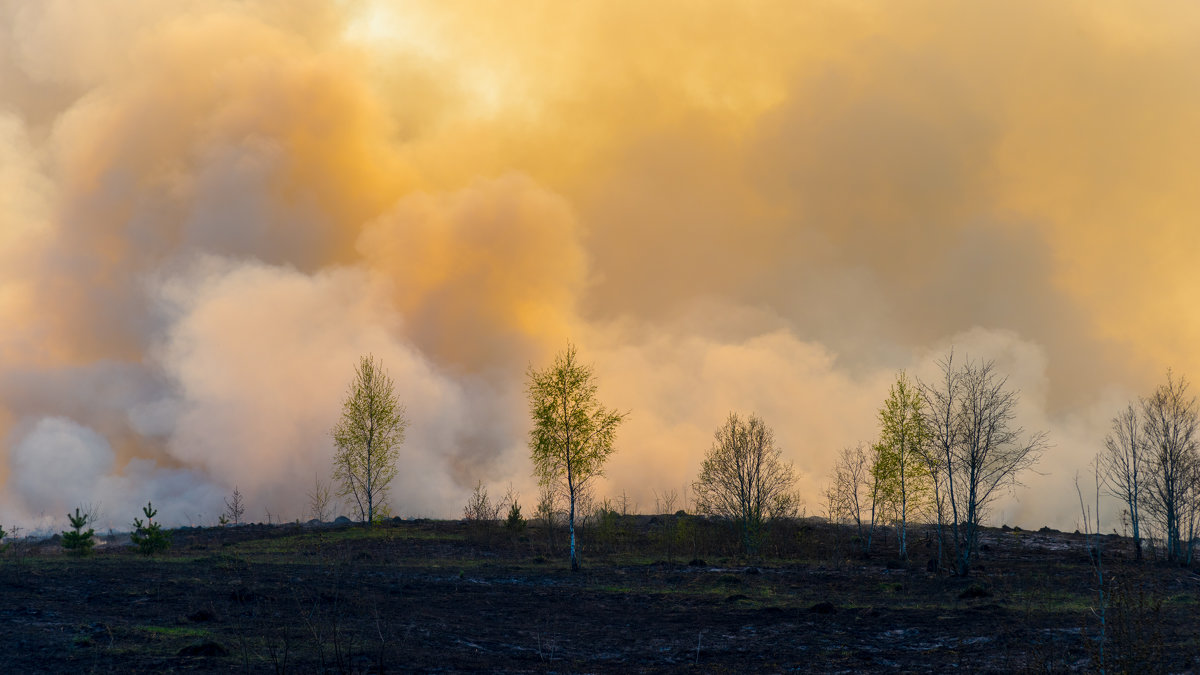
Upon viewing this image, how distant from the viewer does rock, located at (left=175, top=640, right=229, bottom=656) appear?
14648 mm

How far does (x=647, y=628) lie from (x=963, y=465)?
2078 cm

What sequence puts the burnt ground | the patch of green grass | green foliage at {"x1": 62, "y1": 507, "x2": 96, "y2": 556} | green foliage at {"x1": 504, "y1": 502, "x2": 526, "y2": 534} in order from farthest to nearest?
green foliage at {"x1": 504, "y1": 502, "x2": 526, "y2": 534} → green foliage at {"x1": 62, "y1": 507, "x2": 96, "y2": 556} → the patch of green grass → the burnt ground

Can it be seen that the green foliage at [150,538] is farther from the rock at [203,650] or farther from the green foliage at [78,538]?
the rock at [203,650]

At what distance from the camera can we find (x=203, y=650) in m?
14.8

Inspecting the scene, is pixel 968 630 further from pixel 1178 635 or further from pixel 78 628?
pixel 78 628

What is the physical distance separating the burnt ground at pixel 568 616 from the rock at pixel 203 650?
0.04m

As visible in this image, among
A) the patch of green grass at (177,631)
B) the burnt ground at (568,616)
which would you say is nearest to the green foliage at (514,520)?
the burnt ground at (568,616)

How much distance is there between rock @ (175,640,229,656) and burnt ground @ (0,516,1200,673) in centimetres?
4

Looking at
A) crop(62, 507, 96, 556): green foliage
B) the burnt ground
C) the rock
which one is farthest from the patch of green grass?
crop(62, 507, 96, 556): green foliage

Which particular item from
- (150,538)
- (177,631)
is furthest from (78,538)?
(177,631)

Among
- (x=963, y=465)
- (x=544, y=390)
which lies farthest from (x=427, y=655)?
(x=963, y=465)

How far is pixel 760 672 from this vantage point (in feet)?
51.2

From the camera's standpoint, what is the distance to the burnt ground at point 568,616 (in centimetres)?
1459

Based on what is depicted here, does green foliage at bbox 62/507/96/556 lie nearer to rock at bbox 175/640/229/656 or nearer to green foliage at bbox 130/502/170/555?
green foliage at bbox 130/502/170/555
